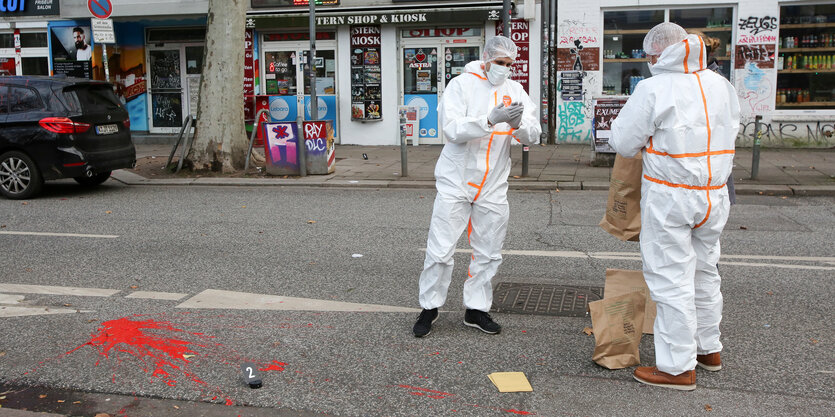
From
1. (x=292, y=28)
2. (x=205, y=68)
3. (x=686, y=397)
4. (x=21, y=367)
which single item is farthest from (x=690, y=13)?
(x=21, y=367)

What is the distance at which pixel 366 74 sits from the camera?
714 inches

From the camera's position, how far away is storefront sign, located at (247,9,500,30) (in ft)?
55.1

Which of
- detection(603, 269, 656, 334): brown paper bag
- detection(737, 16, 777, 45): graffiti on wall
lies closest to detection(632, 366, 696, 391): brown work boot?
detection(603, 269, 656, 334): brown paper bag

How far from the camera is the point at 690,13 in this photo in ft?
53.8

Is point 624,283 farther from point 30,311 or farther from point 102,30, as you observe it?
point 102,30

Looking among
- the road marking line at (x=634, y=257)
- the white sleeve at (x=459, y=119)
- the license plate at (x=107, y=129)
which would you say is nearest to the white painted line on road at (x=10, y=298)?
the white sleeve at (x=459, y=119)

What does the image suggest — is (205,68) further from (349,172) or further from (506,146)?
(506,146)

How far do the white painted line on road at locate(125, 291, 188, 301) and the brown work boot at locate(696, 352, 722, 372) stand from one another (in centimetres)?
380

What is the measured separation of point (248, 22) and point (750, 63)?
11.3 metres

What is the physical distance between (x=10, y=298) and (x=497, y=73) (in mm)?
4173

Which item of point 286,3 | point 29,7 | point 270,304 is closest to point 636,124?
point 270,304

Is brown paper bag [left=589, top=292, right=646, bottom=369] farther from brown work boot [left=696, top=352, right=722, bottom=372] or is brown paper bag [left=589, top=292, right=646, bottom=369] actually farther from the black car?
the black car

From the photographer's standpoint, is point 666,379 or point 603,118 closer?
point 666,379

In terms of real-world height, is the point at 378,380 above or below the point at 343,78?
below
